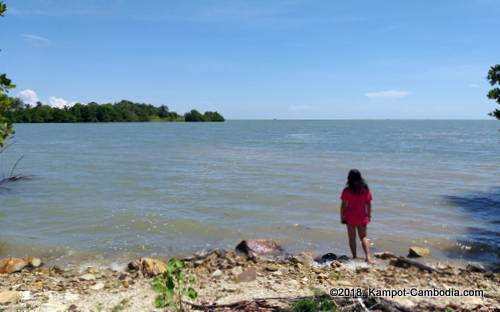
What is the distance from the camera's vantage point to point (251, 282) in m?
7.43

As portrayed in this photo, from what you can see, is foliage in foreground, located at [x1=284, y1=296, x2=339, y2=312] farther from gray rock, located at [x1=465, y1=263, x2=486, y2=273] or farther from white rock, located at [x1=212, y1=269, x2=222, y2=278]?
gray rock, located at [x1=465, y1=263, x2=486, y2=273]

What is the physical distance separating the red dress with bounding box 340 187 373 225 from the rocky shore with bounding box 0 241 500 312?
2.76 ft

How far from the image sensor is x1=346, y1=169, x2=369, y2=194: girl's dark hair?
8.46 meters

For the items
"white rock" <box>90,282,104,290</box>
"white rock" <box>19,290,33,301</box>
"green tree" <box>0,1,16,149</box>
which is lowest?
"white rock" <box>90,282,104,290</box>

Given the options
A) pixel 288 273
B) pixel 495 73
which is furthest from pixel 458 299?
pixel 495 73

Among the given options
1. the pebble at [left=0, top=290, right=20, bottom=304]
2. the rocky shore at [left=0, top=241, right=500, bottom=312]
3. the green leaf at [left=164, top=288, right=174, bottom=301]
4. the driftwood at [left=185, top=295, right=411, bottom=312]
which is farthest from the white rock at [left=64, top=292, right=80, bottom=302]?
the green leaf at [left=164, top=288, right=174, bottom=301]

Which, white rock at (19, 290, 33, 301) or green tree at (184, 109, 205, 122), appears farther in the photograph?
green tree at (184, 109, 205, 122)

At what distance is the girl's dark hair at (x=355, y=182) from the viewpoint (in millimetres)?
8461

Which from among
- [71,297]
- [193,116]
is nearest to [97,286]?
[71,297]

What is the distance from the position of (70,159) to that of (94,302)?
2467 centimetres

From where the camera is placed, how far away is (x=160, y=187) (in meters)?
18.7

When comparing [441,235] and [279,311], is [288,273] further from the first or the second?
[441,235]

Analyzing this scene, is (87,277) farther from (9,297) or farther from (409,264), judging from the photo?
(409,264)

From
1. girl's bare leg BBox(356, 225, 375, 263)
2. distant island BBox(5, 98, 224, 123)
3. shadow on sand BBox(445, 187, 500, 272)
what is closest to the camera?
girl's bare leg BBox(356, 225, 375, 263)
